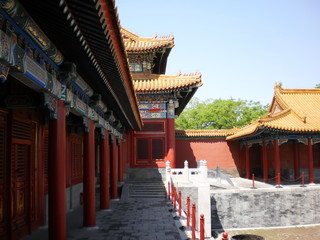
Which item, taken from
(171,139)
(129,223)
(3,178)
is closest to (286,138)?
(171,139)

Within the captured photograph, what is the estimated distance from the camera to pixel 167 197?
47.3 ft

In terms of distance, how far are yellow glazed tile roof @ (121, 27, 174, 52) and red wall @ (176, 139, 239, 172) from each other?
634cm

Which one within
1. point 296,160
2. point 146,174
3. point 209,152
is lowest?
point 146,174

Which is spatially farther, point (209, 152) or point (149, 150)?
point (209, 152)

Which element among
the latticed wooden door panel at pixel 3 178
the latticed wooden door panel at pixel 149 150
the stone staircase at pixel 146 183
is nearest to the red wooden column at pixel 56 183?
the latticed wooden door panel at pixel 3 178

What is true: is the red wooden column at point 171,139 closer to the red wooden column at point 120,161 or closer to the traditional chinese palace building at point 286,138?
the red wooden column at point 120,161

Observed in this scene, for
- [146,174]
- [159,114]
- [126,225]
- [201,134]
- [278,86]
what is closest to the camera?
[126,225]

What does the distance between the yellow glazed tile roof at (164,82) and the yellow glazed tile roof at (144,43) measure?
1711 mm

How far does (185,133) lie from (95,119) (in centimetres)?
1398

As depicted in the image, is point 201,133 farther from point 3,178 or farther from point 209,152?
point 3,178

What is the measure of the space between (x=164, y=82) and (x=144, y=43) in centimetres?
370

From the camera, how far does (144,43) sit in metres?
21.6

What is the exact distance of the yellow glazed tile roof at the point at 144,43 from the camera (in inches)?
811

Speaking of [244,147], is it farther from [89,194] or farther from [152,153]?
[89,194]
